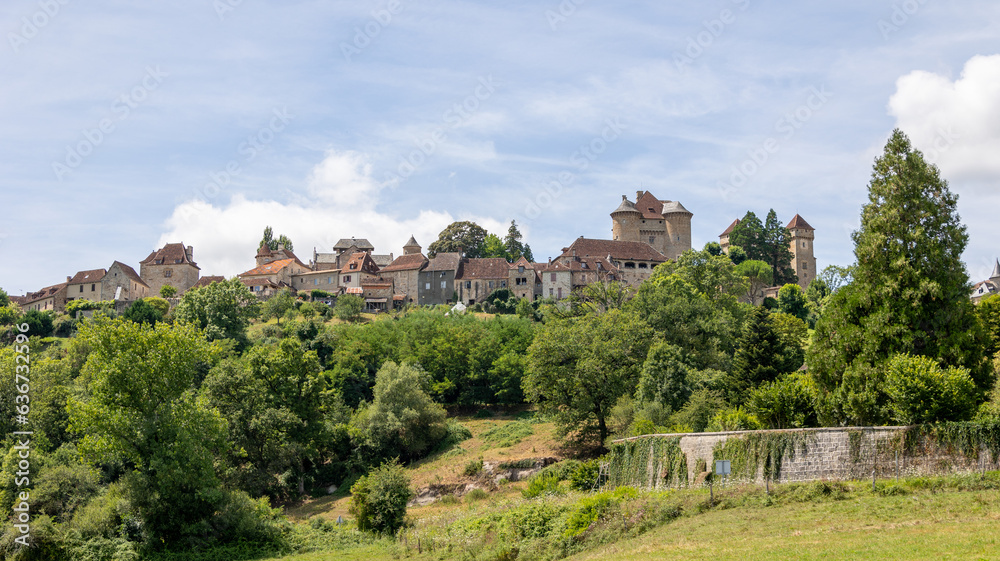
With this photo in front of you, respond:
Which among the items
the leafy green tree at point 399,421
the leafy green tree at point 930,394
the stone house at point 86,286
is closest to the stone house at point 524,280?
the leafy green tree at point 399,421

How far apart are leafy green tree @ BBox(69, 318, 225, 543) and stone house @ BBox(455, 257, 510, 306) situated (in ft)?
209

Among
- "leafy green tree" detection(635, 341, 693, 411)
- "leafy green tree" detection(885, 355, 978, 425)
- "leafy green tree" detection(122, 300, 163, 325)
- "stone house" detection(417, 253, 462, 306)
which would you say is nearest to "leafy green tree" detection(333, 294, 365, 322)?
"stone house" detection(417, 253, 462, 306)

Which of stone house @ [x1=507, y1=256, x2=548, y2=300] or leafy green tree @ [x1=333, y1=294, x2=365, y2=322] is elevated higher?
stone house @ [x1=507, y1=256, x2=548, y2=300]

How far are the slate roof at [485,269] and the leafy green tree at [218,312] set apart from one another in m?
26.9

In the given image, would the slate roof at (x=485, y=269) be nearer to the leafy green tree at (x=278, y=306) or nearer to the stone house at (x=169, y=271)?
the leafy green tree at (x=278, y=306)

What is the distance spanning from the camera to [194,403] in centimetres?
3816

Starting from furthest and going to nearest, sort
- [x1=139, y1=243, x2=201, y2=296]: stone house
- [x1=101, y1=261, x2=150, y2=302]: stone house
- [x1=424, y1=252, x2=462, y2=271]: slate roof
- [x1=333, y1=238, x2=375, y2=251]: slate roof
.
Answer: [x1=333, y1=238, x2=375, y2=251]: slate roof, [x1=139, y1=243, x2=201, y2=296]: stone house, [x1=101, y1=261, x2=150, y2=302]: stone house, [x1=424, y1=252, x2=462, y2=271]: slate roof

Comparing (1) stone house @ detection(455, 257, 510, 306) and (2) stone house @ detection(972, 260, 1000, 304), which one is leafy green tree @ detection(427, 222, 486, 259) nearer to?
(1) stone house @ detection(455, 257, 510, 306)

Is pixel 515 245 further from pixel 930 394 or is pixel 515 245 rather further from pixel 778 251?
pixel 930 394

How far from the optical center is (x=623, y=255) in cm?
10581

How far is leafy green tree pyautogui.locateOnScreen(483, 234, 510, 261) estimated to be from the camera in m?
116

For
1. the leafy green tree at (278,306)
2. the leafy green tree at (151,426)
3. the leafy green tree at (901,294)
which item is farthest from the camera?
the leafy green tree at (278,306)

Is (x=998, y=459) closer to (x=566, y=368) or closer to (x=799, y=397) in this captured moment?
(x=799, y=397)

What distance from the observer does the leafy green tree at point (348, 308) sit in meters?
93.6
